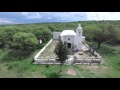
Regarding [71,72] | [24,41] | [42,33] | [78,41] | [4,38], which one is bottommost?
[71,72]

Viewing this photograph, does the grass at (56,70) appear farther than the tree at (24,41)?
No

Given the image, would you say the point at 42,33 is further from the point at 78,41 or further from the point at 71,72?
the point at 71,72

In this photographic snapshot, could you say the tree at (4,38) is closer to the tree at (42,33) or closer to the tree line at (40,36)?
the tree line at (40,36)

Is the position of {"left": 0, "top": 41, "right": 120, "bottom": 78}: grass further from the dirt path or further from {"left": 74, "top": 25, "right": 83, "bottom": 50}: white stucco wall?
{"left": 74, "top": 25, "right": 83, "bottom": 50}: white stucco wall

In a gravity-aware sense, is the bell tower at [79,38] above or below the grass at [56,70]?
above

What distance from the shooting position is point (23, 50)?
2261 centimetres

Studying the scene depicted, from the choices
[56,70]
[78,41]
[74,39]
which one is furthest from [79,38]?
[56,70]

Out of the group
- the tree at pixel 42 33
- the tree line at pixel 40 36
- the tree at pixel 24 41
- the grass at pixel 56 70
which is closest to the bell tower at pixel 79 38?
the tree line at pixel 40 36

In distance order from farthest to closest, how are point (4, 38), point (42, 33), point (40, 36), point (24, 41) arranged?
point (42, 33) < point (40, 36) < point (4, 38) < point (24, 41)

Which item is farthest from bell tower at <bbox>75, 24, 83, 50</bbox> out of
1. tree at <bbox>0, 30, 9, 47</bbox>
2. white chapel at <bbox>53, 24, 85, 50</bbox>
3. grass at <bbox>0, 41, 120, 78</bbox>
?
tree at <bbox>0, 30, 9, 47</bbox>

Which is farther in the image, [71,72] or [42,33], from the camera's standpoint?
[42,33]

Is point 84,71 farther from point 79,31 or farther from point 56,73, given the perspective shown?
point 79,31

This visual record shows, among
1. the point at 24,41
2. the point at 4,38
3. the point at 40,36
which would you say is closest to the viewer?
the point at 24,41
